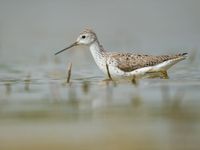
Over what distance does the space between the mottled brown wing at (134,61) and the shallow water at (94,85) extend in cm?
44

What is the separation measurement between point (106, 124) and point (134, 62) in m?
5.58

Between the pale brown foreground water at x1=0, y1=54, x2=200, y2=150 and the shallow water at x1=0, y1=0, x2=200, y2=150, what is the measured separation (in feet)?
0.04

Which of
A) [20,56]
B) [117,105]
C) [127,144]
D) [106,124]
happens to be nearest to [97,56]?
[20,56]

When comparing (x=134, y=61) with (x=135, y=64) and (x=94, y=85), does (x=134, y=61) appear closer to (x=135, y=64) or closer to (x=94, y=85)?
(x=135, y=64)

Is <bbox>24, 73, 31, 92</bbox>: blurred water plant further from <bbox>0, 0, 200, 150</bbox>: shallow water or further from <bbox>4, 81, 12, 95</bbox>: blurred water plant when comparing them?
<bbox>4, 81, 12, 95</bbox>: blurred water plant

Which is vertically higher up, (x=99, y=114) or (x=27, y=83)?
(x=27, y=83)

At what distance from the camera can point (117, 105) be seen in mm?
8961

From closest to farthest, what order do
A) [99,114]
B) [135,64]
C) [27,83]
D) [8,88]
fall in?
[99,114] → [8,88] → [27,83] → [135,64]

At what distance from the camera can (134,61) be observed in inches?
520

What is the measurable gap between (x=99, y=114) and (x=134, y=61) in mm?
4939

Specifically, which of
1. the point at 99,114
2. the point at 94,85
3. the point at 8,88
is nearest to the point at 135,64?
the point at 94,85

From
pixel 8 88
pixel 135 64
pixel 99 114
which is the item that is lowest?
pixel 99 114

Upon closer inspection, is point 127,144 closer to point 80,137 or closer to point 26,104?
point 80,137

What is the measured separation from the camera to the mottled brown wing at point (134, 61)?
43.0ft
